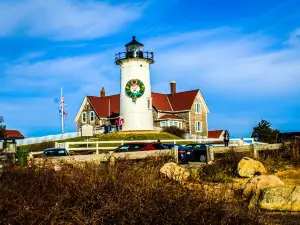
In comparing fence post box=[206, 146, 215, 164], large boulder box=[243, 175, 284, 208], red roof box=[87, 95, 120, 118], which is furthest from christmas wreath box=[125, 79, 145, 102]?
large boulder box=[243, 175, 284, 208]

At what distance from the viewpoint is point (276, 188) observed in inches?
464

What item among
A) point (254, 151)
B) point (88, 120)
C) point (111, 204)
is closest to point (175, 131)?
point (88, 120)

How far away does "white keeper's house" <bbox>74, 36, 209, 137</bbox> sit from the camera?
53.4m

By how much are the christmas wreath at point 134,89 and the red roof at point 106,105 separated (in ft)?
21.0

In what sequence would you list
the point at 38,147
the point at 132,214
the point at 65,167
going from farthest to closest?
the point at 38,147, the point at 65,167, the point at 132,214

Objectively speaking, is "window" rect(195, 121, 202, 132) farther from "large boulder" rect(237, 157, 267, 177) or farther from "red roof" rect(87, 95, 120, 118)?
"large boulder" rect(237, 157, 267, 177)

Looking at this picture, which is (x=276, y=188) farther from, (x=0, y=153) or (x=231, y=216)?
(x=0, y=153)

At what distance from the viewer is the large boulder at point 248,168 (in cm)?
→ 1675

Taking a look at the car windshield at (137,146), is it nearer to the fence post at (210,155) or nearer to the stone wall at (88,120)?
the fence post at (210,155)

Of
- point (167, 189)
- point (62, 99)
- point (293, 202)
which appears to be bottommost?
point (293, 202)

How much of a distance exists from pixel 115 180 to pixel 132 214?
1.37 m

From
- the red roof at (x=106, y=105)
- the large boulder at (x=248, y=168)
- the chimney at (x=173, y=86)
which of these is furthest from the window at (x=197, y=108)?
the large boulder at (x=248, y=168)

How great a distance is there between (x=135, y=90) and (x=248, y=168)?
37.2 m

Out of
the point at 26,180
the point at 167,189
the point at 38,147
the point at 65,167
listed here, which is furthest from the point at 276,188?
the point at 38,147
